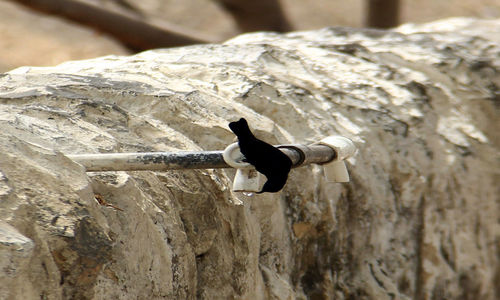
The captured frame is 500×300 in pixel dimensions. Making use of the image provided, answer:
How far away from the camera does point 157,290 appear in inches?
42.1

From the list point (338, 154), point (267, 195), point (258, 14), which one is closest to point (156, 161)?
point (338, 154)

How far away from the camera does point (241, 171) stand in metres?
0.98

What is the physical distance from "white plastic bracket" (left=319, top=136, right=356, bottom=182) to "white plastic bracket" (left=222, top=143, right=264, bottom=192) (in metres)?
0.17

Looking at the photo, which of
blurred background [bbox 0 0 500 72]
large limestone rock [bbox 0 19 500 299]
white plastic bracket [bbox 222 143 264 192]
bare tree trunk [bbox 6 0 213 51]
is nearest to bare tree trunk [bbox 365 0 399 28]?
blurred background [bbox 0 0 500 72]

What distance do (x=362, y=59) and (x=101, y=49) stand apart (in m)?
2.81

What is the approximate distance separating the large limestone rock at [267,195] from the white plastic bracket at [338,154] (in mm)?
184

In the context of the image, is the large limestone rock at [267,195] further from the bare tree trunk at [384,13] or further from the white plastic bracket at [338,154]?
the bare tree trunk at [384,13]

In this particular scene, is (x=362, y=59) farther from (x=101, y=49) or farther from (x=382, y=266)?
(x=101, y=49)

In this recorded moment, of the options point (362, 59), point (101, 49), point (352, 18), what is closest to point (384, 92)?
point (362, 59)

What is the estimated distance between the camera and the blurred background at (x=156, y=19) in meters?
3.88

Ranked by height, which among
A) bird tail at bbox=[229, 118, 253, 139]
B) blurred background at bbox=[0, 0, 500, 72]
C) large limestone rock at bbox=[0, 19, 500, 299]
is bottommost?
blurred background at bbox=[0, 0, 500, 72]

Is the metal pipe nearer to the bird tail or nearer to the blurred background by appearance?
the bird tail

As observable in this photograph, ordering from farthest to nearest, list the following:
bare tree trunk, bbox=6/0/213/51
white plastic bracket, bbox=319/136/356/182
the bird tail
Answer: bare tree trunk, bbox=6/0/213/51 → white plastic bracket, bbox=319/136/356/182 → the bird tail

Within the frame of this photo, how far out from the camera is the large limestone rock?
965 mm
